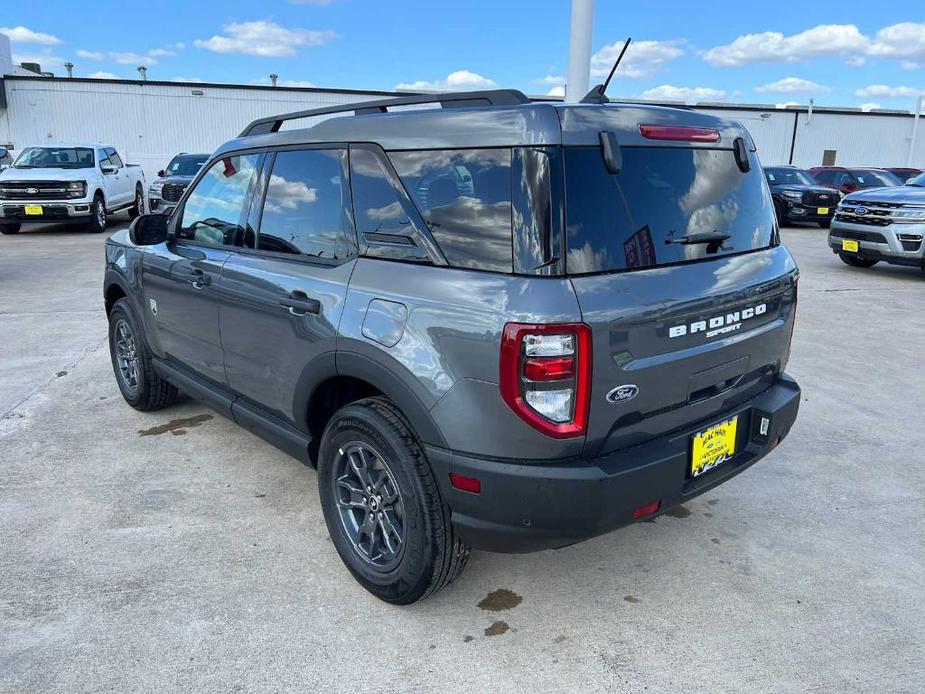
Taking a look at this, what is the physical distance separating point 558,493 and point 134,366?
11.6ft

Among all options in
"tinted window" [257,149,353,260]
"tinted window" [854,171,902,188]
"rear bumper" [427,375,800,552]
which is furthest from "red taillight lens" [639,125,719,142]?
"tinted window" [854,171,902,188]

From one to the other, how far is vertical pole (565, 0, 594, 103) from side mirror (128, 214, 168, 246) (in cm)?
588

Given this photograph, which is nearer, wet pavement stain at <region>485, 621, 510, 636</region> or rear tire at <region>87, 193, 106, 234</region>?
wet pavement stain at <region>485, 621, 510, 636</region>

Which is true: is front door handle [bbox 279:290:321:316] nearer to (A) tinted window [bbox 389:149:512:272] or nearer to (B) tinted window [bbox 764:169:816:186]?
(A) tinted window [bbox 389:149:512:272]

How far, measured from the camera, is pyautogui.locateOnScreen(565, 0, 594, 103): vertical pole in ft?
28.4

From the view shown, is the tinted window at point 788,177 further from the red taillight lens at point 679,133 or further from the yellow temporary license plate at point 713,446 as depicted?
the yellow temporary license plate at point 713,446

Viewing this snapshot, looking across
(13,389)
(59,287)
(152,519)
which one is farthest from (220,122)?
(152,519)

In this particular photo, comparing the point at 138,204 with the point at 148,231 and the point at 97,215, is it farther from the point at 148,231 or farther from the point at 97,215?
the point at 148,231

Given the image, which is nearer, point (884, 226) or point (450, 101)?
point (450, 101)

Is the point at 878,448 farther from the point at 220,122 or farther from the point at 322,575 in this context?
the point at 220,122

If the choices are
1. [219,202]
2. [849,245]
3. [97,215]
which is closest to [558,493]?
Answer: [219,202]

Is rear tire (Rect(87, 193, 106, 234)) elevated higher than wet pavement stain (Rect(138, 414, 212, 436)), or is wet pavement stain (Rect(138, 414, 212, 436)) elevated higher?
rear tire (Rect(87, 193, 106, 234))

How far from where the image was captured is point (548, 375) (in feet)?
7.00

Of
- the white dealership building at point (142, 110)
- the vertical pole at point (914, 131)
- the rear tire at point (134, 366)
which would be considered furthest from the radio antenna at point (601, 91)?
the vertical pole at point (914, 131)
